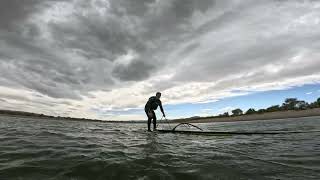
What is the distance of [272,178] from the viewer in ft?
18.1

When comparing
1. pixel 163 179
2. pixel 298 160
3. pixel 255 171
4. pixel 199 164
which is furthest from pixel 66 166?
pixel 298 160

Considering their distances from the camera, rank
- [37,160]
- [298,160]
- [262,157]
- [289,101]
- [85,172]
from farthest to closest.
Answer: [289,101] < [262,157] < [298,160] < [37,160] < [85,172]

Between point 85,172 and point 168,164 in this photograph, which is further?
point 168,164

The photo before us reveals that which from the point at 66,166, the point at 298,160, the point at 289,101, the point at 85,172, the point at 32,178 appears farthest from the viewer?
the point at 289,101

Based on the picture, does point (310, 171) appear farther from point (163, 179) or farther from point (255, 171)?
point (163, 179)

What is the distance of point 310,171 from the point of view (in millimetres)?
6023

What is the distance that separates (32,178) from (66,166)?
1106mm

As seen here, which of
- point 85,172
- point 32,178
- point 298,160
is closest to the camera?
point 32,178

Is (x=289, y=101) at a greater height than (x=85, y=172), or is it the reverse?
(x=289, y=101)

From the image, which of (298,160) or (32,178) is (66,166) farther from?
(298,160)

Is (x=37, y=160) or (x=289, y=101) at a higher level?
(x=289, y=101)

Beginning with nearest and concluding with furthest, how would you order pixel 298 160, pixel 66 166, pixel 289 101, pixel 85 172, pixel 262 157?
pixel 85 172 < pixel 66 166 < pixel 298 160 < pixel 262 157 < pixel 289 101

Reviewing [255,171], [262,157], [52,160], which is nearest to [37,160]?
[52,160]

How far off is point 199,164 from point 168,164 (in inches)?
33.1
